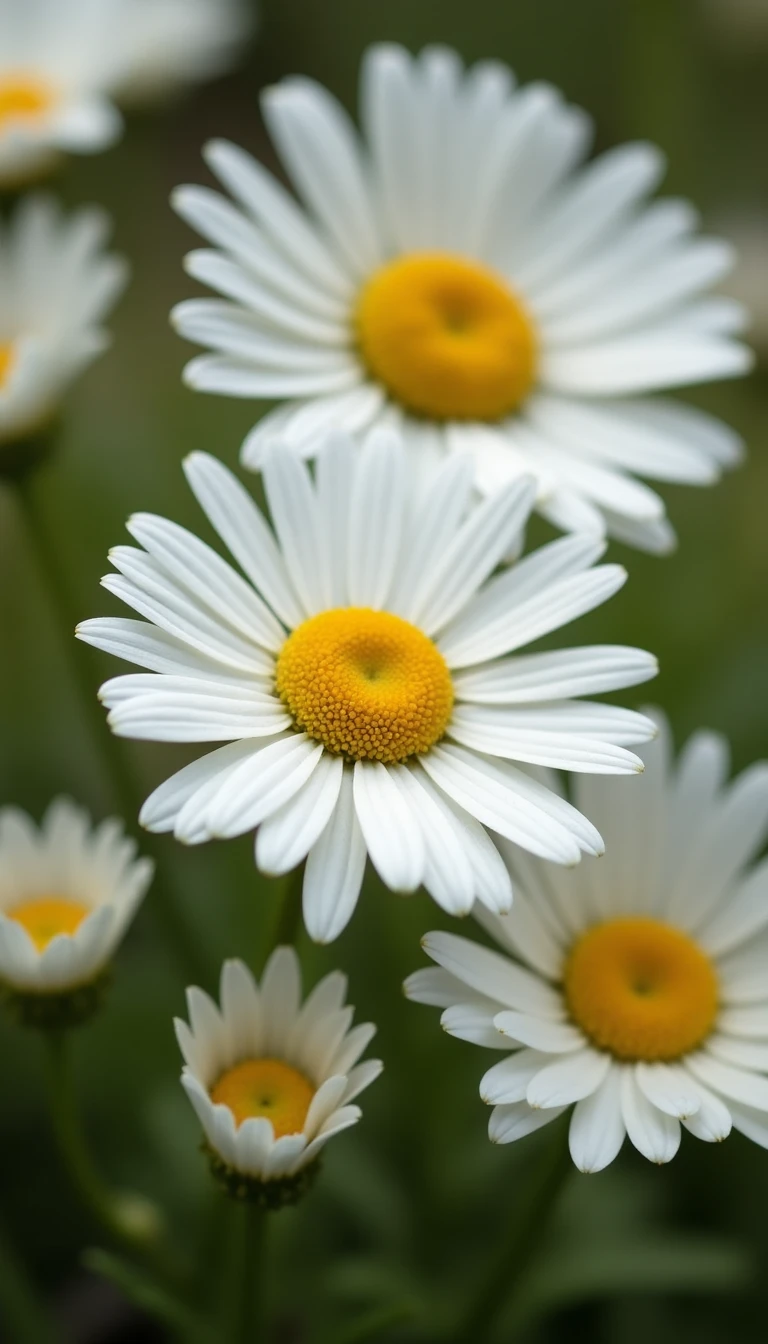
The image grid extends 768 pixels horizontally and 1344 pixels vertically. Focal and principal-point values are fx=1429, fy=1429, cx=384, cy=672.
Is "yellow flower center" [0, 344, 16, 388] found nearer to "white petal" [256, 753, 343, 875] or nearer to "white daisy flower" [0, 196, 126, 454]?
"white daisy flower" [0, 196, 126, 454]

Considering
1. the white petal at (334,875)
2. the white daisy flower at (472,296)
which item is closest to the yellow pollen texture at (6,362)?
the white daisy flower at (472,296)

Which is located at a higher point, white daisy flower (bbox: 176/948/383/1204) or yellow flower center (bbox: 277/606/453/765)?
yellow flower center (bbox: 277/606/453/765)

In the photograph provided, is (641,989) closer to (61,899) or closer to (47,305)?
(61,899)

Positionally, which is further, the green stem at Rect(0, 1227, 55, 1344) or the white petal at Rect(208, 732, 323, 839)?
the green stem at Rect(0, 1227, 55, 1344)

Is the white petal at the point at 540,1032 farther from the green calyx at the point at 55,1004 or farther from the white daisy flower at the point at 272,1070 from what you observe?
the green calyx at the point at 55,1004

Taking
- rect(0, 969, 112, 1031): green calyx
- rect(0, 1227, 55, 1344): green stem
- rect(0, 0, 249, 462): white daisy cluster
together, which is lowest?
rect(0, 1227, 55, 1344): green stem

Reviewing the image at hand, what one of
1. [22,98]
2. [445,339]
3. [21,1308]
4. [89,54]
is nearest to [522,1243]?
[21,1308]

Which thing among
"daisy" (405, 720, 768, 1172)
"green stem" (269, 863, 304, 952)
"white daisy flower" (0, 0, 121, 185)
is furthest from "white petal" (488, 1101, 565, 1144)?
"white daisy flower" (0, 0, 121, 185)
